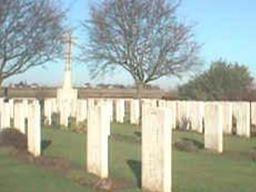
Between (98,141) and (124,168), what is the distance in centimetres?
95

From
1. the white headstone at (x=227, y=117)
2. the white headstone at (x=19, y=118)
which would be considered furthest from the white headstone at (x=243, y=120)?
the white headstone at (x=19, y=118)

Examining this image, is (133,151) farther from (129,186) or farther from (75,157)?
(129,186)

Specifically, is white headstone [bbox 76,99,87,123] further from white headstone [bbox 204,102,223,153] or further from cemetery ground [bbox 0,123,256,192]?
white headstone [bbox 204,102,223,153]

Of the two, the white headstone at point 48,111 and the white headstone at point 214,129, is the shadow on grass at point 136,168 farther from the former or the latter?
the white headstone at point 48,111

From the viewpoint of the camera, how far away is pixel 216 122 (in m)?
19.1

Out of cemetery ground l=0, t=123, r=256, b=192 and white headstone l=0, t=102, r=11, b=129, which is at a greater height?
white headstone l=0, t=102, r=11, b=129

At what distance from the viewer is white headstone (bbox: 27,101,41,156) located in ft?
58.7

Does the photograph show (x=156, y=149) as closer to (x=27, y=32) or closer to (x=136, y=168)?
(x=136, y=168)

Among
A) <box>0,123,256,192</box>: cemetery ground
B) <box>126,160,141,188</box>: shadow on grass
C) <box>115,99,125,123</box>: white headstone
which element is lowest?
<box>0,123,256,192</box>: cemetery ground

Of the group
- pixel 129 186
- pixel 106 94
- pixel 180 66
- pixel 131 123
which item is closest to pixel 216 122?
pixel 129 186

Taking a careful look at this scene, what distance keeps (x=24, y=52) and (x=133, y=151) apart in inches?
598

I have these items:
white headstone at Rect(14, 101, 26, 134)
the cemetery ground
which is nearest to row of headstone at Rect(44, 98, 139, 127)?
white headstone at Rect(14, 101, 26, 134)

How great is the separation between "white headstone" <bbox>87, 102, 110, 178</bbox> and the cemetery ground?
235 millimetres

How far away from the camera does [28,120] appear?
1884 centimetres
